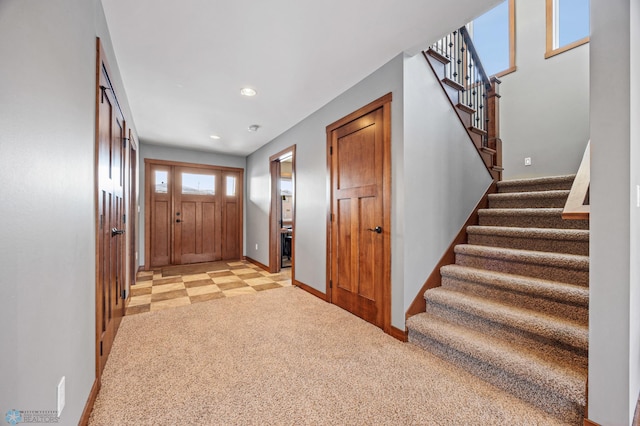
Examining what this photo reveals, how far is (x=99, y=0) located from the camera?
64.6 inches

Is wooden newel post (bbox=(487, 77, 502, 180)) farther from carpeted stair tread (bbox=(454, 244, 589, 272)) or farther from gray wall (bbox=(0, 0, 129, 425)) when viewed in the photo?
gray wall (bbox=(0, 0, 129, 425))

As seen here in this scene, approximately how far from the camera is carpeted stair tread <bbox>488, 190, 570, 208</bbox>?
8.53 ft

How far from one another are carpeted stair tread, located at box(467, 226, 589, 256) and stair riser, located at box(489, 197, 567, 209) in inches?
19.5

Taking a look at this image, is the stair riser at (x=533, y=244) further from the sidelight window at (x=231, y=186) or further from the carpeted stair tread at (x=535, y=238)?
the sidelight window at (x=231, y=186)

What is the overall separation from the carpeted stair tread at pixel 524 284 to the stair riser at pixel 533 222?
721mm

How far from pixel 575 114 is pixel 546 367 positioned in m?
3.56

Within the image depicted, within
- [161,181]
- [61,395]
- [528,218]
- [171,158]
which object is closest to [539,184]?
[528,218]

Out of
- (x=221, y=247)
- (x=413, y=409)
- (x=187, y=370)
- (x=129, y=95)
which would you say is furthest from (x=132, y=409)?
(x=221, y=247)

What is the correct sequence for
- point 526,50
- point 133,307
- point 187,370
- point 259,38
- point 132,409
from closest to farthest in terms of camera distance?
1. point 132,409
2. point 187,370
3. point 259,38
4. point 133,307
5. point 526,50

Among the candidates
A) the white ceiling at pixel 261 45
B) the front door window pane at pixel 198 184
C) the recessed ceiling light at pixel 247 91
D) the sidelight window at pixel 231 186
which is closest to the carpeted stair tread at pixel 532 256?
the white ceiling at pixel 261 45

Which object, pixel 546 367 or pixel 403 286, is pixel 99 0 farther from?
pixel 546 367

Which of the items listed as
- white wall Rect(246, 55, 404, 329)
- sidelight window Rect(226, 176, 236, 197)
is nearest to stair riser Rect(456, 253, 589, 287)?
white wall Rect(246, 55, 404, 329)

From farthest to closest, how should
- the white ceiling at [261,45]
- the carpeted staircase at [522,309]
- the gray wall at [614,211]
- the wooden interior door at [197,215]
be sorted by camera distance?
the wooden interior door at [197,215] < the white ceiling at [261,45] < the carpeted staircase at [522,309] < the gray wall at [614,211]

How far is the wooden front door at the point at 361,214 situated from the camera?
7.86 ft
